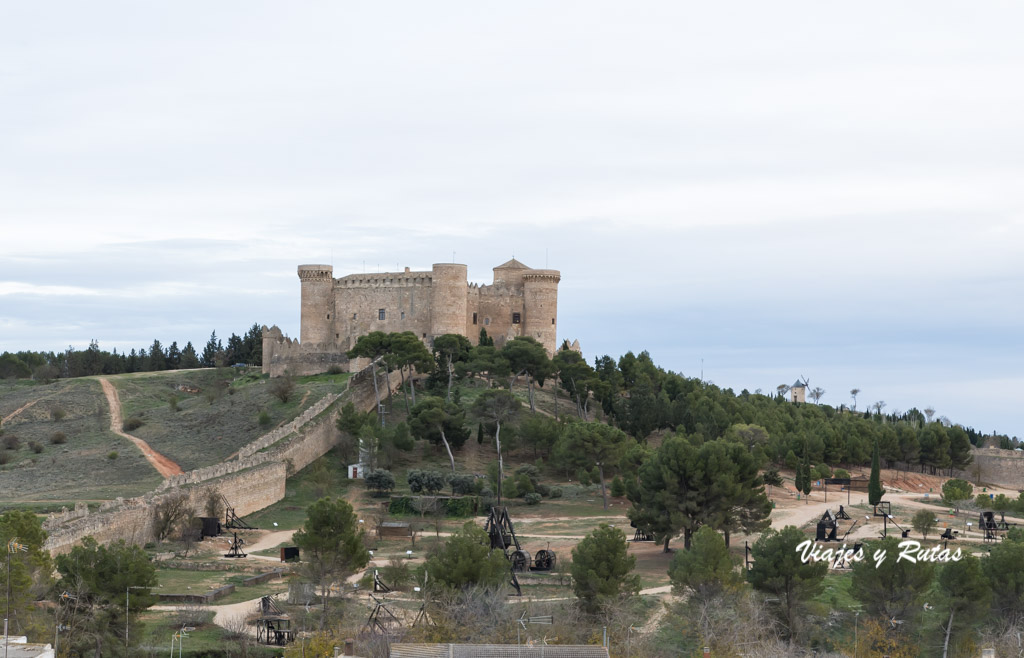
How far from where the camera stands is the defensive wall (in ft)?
112

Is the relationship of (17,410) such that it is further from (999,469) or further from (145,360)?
(999,469)

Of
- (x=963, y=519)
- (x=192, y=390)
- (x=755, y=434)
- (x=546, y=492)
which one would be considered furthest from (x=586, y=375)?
(x=192, y=390)

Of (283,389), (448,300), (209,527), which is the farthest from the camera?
(448,300)

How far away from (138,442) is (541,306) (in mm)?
24313

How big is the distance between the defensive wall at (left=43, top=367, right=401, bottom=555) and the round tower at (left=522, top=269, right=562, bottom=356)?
412 inches

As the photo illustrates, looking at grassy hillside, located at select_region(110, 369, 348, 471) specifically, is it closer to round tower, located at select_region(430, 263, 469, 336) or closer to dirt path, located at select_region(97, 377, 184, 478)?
dirt path, located at select_region(97, 377, 184, 478)

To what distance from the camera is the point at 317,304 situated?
6856 centimetres

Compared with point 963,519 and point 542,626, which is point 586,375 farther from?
point 542,626

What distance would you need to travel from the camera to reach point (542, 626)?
2758 cm

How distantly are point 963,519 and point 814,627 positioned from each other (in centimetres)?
1854

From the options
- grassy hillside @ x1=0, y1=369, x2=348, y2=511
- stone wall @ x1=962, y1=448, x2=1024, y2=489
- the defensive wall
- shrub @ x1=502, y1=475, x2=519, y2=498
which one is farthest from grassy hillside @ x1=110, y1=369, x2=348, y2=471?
stone wall @ x1=962, y1=448, x2=1024, y2=489

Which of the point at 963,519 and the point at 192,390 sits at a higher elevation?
the point at 192,390

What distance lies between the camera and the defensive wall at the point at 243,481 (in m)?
34.1

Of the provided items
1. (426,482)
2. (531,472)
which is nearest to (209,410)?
(426,482)
